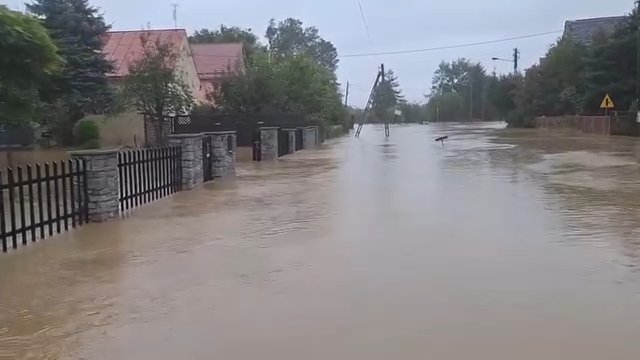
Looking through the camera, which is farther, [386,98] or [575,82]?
[386,98]

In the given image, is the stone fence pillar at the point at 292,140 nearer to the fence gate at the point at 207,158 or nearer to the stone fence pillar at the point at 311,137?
the stone fence pillar at the point at 311,137

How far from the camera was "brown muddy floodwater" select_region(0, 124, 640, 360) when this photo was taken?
4.89 m

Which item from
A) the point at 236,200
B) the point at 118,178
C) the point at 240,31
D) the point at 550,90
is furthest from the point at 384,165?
the point at 240,31

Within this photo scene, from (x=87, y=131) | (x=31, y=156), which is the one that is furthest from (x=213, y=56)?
(x=31, y=156)

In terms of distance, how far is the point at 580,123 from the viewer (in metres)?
50.7

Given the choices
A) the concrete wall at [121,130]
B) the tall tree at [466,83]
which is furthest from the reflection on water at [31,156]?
the tall tree at [466,83]

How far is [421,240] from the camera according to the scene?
27.5 feet

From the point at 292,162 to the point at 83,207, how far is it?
13693 millimetres

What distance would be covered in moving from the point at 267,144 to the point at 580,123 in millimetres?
33897

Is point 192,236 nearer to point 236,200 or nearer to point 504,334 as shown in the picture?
point 236,200

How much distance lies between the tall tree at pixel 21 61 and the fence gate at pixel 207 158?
6.57 meters

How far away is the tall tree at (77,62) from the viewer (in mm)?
32938

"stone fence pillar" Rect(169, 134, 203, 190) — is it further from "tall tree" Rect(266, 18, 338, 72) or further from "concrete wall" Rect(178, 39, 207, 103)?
"tall tree" Rect(266, 18, 338, 72)

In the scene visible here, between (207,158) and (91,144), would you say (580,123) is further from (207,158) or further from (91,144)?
(207,158)
